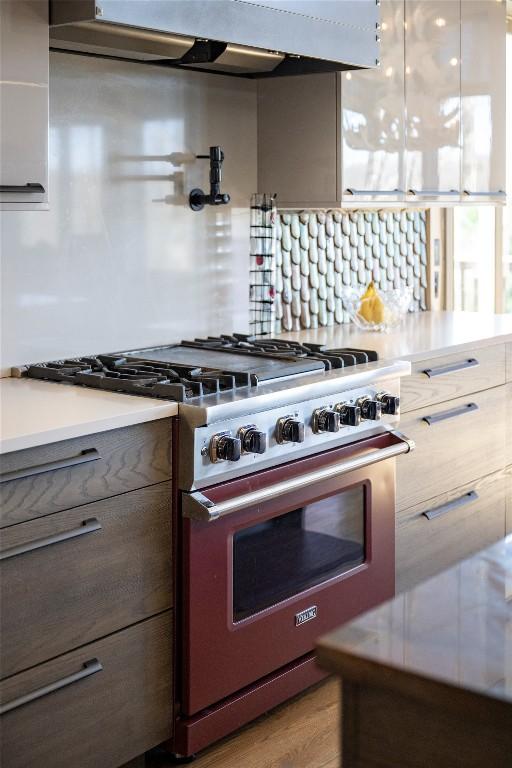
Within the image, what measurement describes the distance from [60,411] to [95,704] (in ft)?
2.21

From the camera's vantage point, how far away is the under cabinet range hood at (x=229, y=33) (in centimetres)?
257

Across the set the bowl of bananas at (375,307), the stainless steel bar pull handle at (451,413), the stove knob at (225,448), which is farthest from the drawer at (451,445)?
the stove knob at (225,448)

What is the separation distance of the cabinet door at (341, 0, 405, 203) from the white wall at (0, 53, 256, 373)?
378 millimetres

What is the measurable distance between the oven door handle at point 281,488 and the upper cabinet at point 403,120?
91 centimetres

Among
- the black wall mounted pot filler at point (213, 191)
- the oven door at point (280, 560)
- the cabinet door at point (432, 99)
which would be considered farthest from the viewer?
the cabinet door at point (432, 99)

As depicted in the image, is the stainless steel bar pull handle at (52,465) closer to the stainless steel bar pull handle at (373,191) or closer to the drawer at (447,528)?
the drawer at (447,528)

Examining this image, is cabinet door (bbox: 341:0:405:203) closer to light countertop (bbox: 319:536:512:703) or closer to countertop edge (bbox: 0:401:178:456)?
countertop edge (bbox: 0:401:178:456)

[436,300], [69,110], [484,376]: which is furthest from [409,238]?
[69,110]

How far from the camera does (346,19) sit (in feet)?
10.6

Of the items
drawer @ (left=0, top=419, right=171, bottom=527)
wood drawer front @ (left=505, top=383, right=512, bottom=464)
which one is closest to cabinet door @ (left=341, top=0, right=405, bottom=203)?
wood drawer front @ (left=505, top=383, right=512, bottom=464)

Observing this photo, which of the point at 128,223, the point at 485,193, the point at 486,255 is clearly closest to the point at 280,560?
the point at 128,223

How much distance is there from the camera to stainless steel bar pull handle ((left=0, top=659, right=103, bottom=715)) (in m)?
2.12

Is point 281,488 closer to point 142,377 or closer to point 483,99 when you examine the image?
point 142,377

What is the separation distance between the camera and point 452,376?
359cm
